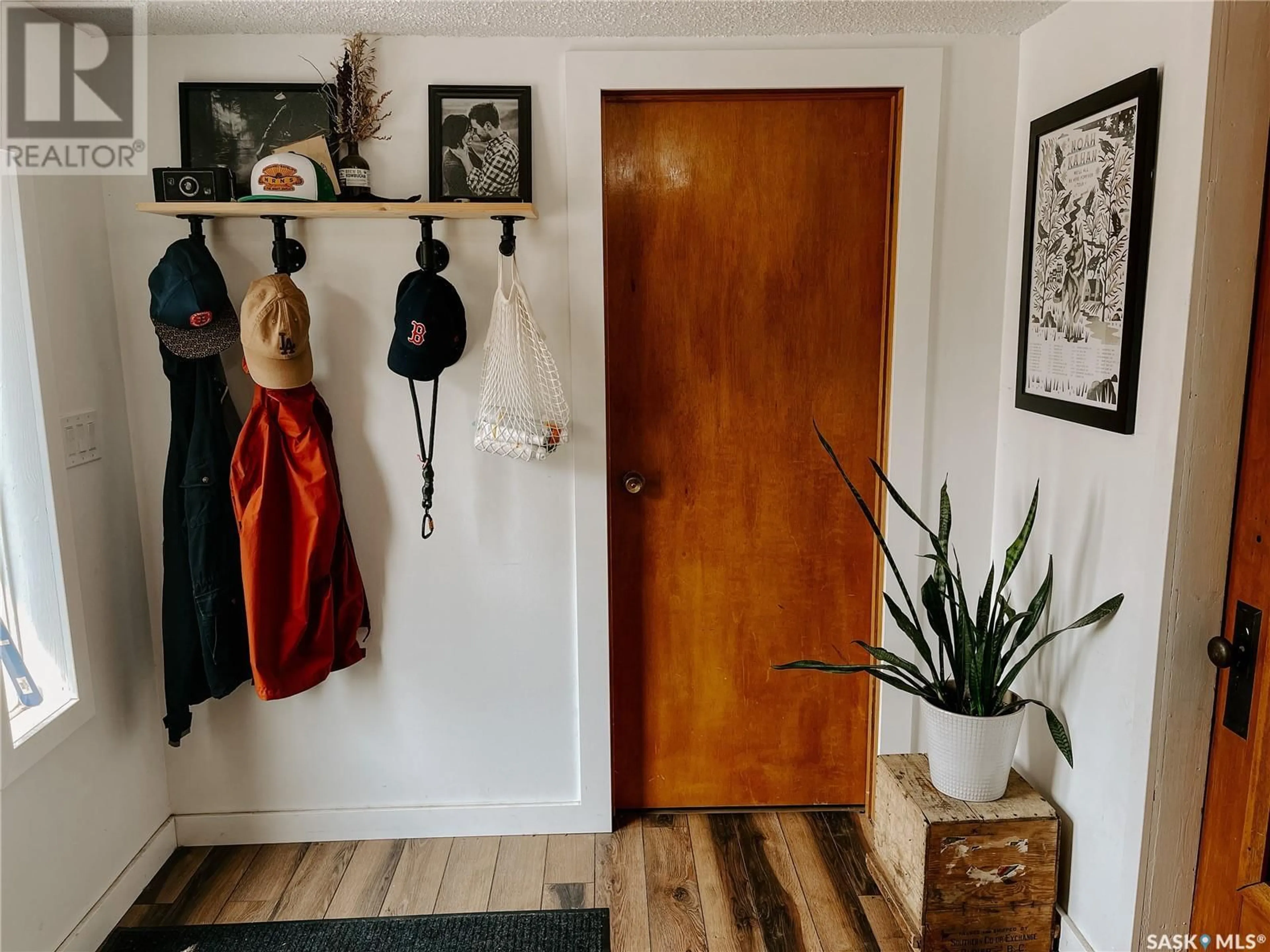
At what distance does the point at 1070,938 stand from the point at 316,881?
1.87 metres

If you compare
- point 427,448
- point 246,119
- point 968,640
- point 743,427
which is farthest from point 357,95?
point 968,640

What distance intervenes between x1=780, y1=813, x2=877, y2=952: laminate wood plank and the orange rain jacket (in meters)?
1.38

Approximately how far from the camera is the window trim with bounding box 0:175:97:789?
183cm

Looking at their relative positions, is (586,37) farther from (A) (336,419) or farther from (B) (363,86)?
(A) (336,419)

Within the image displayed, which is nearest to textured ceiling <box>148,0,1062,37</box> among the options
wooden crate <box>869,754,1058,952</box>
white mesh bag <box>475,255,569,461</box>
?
white mesh bag <box>475,255,569,461</box>

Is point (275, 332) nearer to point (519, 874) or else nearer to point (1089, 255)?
point (519, 874)

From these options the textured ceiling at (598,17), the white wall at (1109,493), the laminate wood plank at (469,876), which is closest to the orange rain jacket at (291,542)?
the laminate wood plank at (469,876)

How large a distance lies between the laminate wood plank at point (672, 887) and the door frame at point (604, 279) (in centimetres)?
17

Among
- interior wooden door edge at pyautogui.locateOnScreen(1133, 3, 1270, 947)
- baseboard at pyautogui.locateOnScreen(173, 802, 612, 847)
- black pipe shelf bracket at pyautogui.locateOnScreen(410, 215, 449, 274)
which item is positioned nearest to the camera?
interior wooden door edge at pyautogui.locateOnScreen(1133, 3, 1270, 947)

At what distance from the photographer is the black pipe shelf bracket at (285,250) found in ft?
7.00

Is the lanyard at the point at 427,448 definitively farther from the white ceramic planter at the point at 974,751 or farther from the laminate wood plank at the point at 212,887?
the white ceramic planter at the point at 974,751

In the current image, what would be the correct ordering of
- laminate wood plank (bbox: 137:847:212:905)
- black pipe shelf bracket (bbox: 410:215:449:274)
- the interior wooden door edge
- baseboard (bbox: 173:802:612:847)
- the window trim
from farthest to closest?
baseboard (bbox: 173:802:612:847)
laminate wood plank (bbox: 137:847:212:905)
black pipe shelf bracket (bbox: 410:215:449:274)
the window trim
the interior wooden door edge

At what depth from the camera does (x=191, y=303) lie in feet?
6.73

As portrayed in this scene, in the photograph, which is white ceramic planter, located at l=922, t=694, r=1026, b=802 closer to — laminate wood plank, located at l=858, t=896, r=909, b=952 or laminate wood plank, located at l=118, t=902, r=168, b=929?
laminate wood plank, located at l=858, t=896, r=909, b=952
